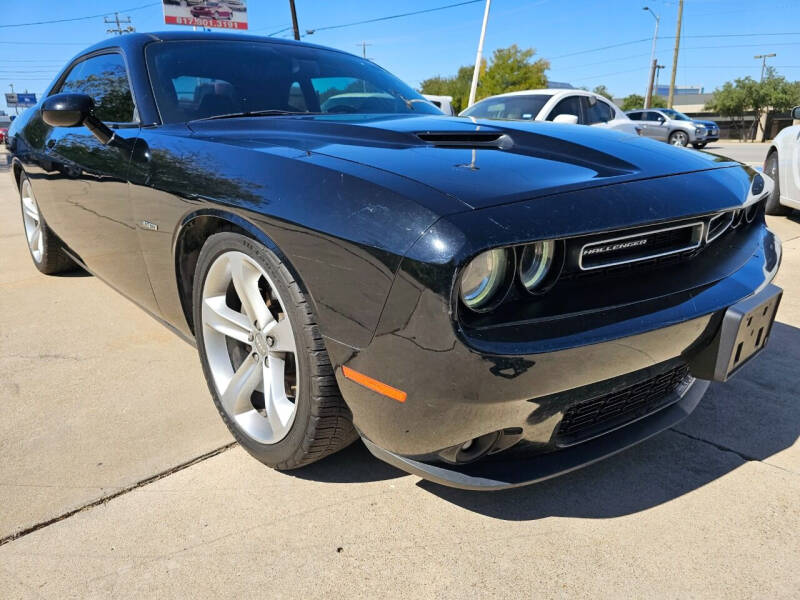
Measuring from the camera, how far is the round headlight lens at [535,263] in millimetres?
1430

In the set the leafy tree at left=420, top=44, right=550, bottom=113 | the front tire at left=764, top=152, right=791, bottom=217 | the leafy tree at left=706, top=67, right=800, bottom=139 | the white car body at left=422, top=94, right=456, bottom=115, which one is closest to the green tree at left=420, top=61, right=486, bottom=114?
→ the leafy tree at left=420, top=44, right=550, bottom=113

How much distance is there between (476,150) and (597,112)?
773 centimetres

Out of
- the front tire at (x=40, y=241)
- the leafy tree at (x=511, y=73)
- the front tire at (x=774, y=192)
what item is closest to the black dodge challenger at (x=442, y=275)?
the front tire at (x=40, y=241)

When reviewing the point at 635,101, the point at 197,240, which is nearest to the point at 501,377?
the point at 197,240

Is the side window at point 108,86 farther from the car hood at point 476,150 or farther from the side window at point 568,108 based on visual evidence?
the side window at point 568,108

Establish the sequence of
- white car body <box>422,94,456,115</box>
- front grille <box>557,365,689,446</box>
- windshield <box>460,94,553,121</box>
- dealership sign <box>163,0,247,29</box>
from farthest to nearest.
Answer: dealership sign <box>163,0,247,29</box>
windshield <box>460,94,553,121</box>
white car body <box>422,94,456,115</box>
front grille <box>557,365,689,446</box>

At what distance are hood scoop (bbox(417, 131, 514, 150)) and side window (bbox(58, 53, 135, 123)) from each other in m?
1.31

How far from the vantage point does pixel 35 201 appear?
3.74 metres

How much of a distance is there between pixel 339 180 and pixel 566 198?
546mm

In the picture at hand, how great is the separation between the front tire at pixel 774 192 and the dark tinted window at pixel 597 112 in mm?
2561

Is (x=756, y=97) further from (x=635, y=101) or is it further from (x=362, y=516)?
(x=362, y=516)

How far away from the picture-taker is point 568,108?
7977 mm

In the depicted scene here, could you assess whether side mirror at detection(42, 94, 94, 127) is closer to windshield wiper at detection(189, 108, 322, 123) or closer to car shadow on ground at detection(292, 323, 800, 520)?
windshield wiper at detection(189, 108, 322, 123)

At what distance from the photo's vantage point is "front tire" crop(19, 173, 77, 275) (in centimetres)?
383
